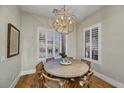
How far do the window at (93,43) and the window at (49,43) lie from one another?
127cm

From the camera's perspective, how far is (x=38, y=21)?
442cm

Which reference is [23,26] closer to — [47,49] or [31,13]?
[31,13]

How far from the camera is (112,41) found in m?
3.03

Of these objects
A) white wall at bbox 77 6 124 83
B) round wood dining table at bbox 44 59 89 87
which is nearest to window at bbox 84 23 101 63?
white wall at bbox 77 6 124 83

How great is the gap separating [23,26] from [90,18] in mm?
2771

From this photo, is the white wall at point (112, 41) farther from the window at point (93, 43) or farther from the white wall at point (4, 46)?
the white wall at point (4, 46)

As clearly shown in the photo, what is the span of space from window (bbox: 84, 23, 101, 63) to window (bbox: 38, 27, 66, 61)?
1267mm

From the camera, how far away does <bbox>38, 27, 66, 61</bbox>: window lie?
4.52 metres

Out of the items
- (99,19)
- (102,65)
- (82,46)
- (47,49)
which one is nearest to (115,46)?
(102,65)

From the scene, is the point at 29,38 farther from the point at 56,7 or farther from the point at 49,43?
the point at 56,7

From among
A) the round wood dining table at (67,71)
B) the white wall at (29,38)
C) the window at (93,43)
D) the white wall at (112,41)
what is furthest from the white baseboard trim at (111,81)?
the white wall at (29,38)

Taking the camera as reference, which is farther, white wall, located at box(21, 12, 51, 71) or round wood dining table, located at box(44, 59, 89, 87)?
white wall, located at box(21, 12, 51, 71)

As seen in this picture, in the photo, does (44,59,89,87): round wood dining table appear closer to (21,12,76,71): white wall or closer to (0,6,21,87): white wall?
(0,6,21,87): white wall
